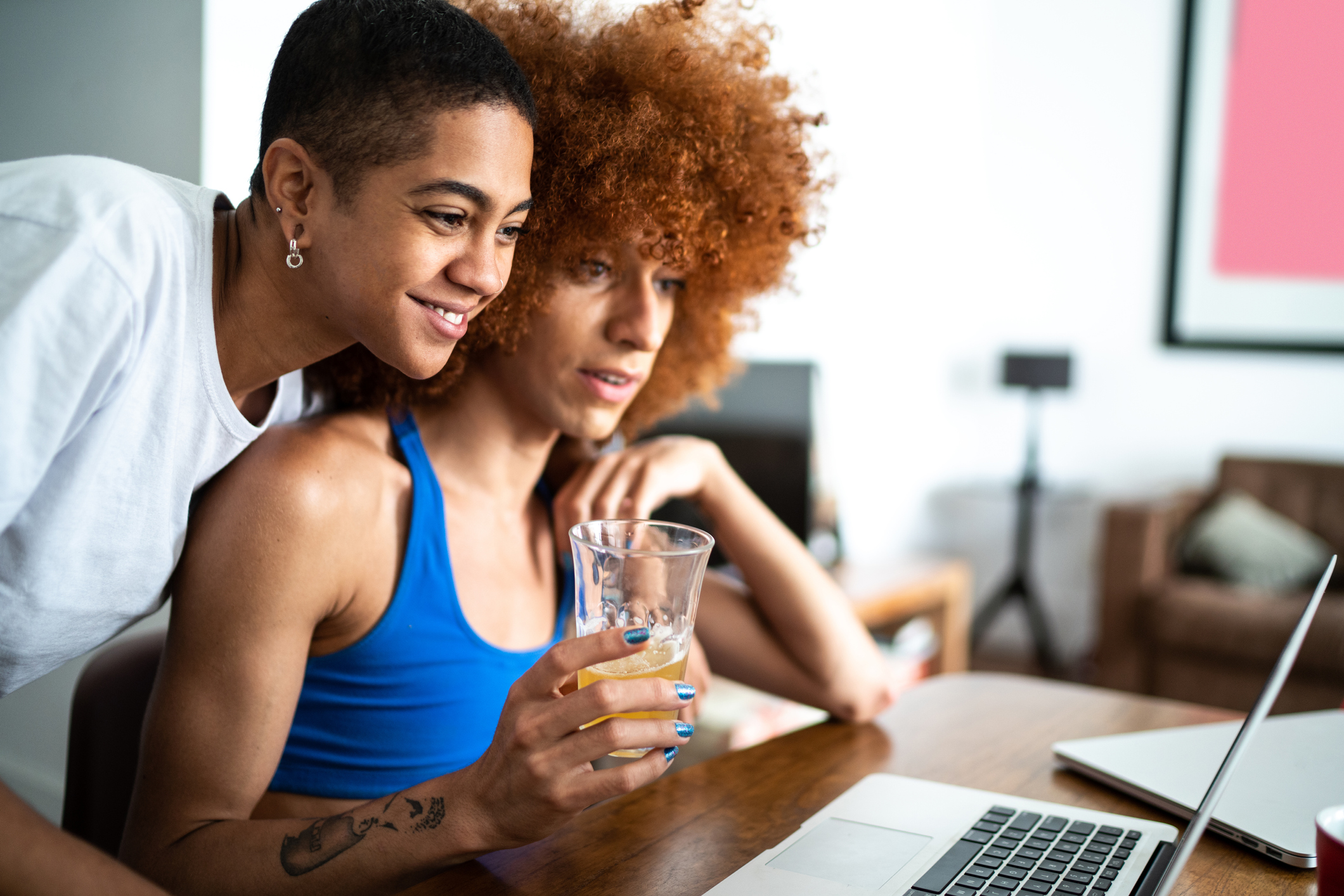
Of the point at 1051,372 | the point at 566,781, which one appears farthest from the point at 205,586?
the point at 1051,372

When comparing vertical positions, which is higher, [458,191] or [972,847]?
[458,191]

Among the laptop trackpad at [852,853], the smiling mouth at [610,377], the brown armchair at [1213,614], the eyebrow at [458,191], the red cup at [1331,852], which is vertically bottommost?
the brown armchair at [1213,614]

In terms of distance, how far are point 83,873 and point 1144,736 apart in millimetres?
1072

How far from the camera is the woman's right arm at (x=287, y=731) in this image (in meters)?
0.78

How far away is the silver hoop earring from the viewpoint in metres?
0.87

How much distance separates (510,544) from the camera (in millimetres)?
1285

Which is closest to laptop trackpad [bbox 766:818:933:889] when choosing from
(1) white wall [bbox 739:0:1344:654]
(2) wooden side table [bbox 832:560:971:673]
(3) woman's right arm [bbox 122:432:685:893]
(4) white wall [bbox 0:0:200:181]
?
(3) woman's right arm [bbox 122:432:685:893]

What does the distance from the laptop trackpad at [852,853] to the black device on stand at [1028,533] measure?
3898 millimetres

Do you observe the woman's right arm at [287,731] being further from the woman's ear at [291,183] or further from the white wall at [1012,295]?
the white wall at [1012,295]

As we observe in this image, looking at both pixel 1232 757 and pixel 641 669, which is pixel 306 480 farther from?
pixel 1232 757

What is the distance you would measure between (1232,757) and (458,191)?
0.74 meters

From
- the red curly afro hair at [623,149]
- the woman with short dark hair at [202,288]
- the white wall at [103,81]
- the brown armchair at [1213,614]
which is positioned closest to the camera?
the woman with short dark hair at [202,288]

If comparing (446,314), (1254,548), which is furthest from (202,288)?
(1254,548)

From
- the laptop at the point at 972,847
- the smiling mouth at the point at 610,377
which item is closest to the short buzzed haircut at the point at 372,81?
the smiling mouth at the point at 610,377
